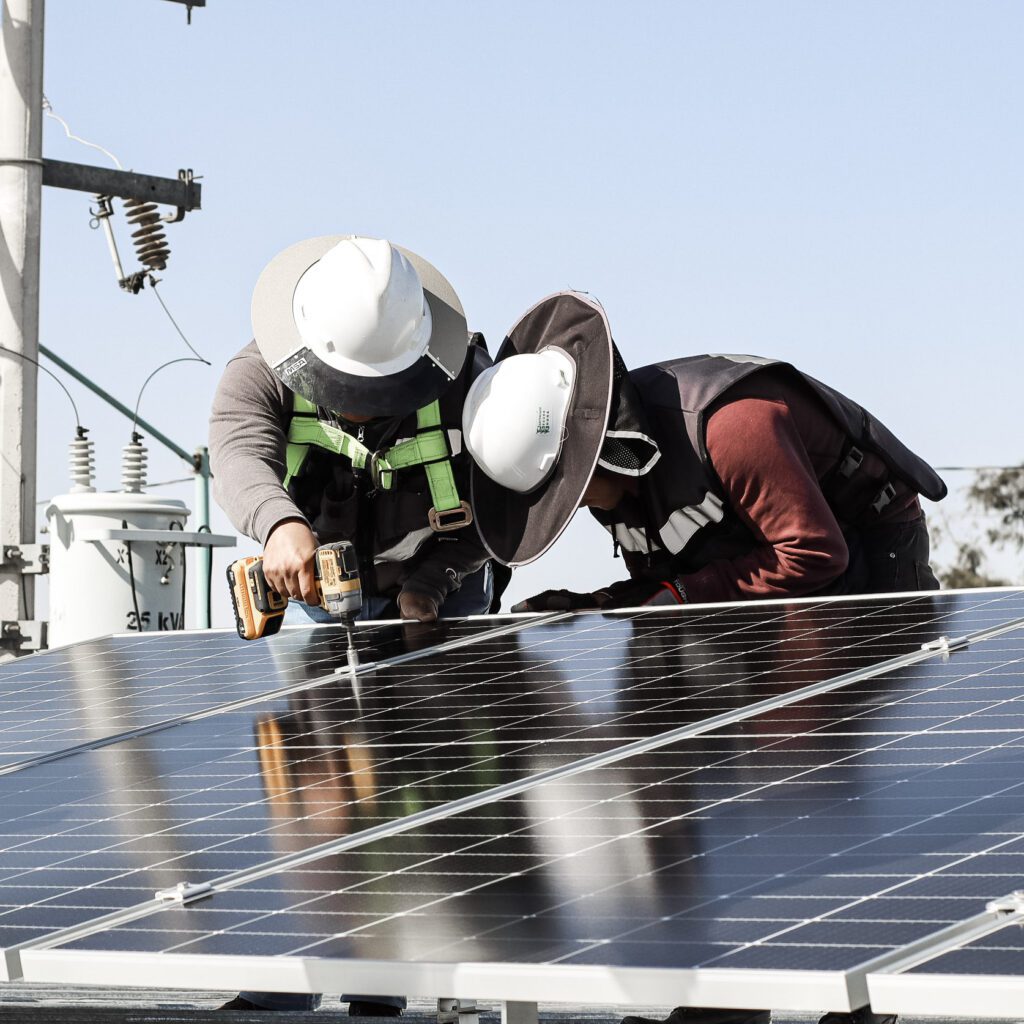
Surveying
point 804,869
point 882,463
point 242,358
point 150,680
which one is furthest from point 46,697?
point 804,869

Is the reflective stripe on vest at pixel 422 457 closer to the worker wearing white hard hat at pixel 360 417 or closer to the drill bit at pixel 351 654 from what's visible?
the worker wearing white hard hat at pixel 360 417

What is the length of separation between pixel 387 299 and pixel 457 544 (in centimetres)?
98

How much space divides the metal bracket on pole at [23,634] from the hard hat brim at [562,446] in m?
4.52

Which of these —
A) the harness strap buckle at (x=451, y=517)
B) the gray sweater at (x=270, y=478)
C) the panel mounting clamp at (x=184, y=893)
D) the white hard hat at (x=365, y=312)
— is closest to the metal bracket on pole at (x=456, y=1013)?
the panel mounting clamp at (x=184, y=893)

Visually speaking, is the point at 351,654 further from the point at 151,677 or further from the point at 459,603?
the point at 459,603

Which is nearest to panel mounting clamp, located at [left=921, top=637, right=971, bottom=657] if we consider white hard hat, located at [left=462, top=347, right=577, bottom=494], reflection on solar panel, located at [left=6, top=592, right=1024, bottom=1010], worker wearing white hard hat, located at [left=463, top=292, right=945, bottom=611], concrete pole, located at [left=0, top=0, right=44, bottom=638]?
reflection on solar panel, located at [left=6, top=592, right=1024, bottom=1010]

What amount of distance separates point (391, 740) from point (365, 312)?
2145 millimetres

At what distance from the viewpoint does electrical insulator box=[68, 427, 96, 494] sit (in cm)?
934

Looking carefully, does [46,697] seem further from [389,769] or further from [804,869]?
[804,869]

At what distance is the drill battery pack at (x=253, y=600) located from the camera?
5.61m

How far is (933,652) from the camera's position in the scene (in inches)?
171

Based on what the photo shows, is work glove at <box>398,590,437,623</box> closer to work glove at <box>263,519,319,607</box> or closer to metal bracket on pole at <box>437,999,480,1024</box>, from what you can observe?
work glove at <box>263,519,319,607</box>

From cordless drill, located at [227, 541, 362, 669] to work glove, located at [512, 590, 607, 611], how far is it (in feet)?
2.87

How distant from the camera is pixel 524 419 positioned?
18.5 ft
